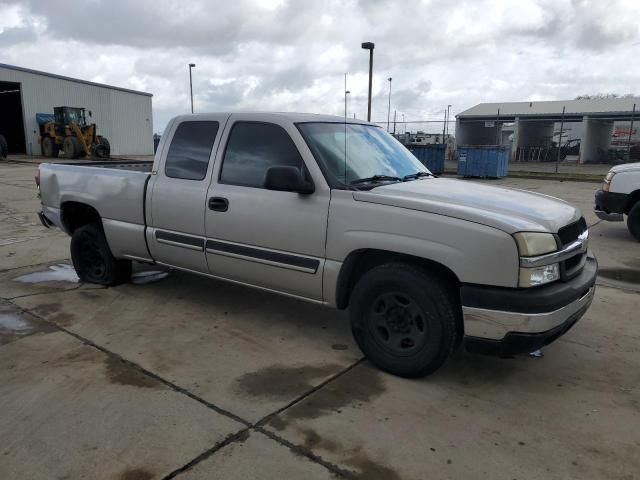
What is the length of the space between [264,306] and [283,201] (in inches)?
59.3

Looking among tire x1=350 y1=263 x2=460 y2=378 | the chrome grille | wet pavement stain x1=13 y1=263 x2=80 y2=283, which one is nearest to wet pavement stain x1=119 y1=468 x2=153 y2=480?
tire x1=350 y1=263 x2=460 y2=378

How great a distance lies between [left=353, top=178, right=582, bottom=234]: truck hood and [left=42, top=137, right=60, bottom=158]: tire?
102 ft

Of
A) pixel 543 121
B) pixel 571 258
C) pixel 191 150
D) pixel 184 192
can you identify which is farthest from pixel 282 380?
pixel 543 121

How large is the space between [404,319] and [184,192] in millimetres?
2248

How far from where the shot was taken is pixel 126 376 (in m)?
3.58

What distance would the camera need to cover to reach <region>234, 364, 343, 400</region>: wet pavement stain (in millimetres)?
3395

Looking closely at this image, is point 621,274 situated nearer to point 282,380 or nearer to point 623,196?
point 623,196

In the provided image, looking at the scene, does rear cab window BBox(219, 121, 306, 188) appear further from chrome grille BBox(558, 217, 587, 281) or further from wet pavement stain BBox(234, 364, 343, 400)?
chrome grille BBox(558, 217, 587, 281)

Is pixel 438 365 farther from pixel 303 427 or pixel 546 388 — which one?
pixel 303 427

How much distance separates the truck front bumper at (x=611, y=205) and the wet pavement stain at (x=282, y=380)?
6732 millimetres

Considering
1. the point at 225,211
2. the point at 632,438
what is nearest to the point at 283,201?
the point at 225,211

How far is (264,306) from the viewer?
5.09 m

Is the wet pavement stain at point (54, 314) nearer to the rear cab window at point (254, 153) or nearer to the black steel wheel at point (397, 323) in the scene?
the rear cab window at point (254, 153)

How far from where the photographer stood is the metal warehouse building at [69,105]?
32.3m
